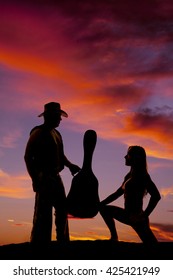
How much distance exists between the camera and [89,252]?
28.0 feet

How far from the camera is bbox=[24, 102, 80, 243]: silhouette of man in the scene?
880 centimetres

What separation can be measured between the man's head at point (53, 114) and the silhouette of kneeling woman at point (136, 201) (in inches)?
55.9

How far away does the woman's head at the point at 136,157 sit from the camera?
8.40m

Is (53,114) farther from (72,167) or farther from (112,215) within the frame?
(112,215)

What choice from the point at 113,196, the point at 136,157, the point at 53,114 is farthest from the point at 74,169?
the point at 136,157

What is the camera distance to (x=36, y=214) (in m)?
8.91

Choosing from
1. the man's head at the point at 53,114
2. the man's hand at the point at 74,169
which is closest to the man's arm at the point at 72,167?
the man's hand at the point at 74,169

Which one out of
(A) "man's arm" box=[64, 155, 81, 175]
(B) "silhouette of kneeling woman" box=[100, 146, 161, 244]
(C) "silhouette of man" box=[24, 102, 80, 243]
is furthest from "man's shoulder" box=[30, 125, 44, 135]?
(B) "silhouette of kneeling woman" box=[100, 146, 161, 244]

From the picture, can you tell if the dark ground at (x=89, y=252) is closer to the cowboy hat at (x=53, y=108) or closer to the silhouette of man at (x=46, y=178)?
the silhouette of man at (x=46, y=178)
